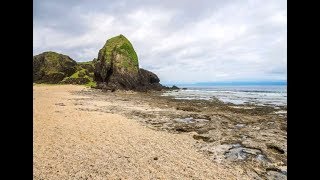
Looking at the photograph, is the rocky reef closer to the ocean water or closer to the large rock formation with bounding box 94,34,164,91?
the large rock formation with bounding box 94,34,164,91

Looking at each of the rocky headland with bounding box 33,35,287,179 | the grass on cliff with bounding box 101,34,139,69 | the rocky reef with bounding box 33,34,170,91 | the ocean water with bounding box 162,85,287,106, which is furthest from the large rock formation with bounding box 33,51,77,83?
the rocky headland with bounding box 33,35,287,179

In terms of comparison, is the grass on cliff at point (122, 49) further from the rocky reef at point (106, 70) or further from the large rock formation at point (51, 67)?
the large rock formation at point (51, 67)

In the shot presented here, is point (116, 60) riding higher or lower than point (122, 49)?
lower

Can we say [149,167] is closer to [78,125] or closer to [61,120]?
[78,125]

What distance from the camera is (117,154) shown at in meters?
10.9

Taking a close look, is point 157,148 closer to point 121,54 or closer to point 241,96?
point 241,96

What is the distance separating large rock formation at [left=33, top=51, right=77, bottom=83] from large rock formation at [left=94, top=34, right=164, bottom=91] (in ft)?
47.1

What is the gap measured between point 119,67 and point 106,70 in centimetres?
382

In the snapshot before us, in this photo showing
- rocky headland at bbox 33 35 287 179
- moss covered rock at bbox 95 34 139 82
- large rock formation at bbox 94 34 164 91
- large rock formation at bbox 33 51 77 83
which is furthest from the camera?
large rock formation at bbox 33 51 77 83

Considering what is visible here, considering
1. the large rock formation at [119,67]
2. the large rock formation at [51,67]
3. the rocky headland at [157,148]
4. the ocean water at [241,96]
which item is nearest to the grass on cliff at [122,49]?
the large rock formation at [119,67]

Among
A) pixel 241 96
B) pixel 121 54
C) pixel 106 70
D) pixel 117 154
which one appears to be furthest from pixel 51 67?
pixel 117 154

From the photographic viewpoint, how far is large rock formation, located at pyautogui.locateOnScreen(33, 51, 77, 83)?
81.1 m
